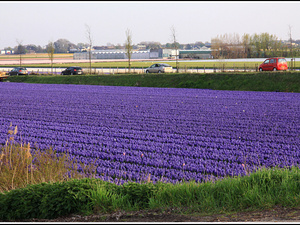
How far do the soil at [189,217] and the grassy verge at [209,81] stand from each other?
23599mm

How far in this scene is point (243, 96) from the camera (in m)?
25.2

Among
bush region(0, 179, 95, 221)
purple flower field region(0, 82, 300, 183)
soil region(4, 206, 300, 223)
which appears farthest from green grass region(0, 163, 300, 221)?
purple flower field region(0, 82, 300, 183)

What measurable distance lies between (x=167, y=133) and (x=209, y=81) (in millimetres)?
19823

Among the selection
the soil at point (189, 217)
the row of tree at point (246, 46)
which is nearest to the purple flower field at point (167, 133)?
the soil at point (189, 217)

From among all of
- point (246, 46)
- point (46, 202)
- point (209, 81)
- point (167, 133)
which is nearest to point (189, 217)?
point (46, 202)

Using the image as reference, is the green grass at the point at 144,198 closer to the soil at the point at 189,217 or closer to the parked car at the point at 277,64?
the soil at the point at 189,217

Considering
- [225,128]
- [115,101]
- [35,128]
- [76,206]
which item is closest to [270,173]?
[76,206]

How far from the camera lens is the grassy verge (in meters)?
29.2

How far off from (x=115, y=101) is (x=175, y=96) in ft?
14.4

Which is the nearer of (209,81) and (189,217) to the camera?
(189,217)

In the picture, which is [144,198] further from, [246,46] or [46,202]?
[246,46]

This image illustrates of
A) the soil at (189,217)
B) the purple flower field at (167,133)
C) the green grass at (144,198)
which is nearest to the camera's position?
the soil at (189,217)

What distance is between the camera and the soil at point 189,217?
17.9ft

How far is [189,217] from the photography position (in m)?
5.68
